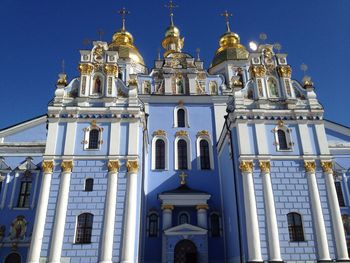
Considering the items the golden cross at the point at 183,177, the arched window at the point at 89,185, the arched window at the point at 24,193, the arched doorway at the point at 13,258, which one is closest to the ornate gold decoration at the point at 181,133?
the golden cross at the point at 183,177

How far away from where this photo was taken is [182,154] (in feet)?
82.1

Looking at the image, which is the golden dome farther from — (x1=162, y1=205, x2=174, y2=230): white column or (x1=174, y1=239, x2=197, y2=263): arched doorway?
(x1=174, y1=239, x2=197, y2=263): arched doorway

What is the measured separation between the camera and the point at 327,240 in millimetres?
17984

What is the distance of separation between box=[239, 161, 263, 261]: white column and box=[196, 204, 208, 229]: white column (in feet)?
13.5

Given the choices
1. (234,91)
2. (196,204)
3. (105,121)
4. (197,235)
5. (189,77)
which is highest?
(189,77)

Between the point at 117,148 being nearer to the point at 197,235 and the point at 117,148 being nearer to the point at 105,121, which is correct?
the point at 105,121

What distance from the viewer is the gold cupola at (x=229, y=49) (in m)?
32.6

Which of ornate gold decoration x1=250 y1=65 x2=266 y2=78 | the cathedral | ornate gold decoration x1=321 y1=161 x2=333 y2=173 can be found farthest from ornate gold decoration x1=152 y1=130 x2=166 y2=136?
ornate gold decoration x1=321 y1=161 x2=333 y2=173

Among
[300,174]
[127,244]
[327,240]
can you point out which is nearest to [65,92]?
[127,244]

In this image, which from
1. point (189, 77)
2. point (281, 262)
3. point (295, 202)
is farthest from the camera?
point (189, 77)

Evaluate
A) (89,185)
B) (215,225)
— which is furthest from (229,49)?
(89,185)

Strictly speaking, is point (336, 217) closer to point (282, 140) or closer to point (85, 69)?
point (282, 140)

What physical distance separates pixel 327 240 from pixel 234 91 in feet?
30.2

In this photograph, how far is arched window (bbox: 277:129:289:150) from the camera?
20359mm
